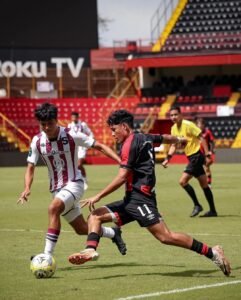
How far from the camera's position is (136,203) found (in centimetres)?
1135

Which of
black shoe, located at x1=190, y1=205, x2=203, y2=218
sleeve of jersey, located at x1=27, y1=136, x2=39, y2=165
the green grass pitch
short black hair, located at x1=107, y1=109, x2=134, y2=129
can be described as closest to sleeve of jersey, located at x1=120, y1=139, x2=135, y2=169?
short black hair, located at x1=107, y1=109, x2=134, y2=129

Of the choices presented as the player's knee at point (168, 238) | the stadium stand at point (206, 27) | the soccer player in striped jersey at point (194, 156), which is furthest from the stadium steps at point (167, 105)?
the player's knee at point (168, 238)

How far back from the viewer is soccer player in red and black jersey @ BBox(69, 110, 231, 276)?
11.2 metres

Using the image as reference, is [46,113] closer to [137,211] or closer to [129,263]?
[137,211]

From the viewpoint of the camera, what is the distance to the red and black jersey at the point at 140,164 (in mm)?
11297

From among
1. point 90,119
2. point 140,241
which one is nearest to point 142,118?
point 90,119

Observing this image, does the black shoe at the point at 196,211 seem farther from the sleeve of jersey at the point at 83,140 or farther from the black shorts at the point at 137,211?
the black shorts at the point at 137,211

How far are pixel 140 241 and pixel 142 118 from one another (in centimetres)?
3391

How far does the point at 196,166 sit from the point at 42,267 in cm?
861

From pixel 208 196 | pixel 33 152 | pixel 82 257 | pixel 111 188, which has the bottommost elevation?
pixel 208 196

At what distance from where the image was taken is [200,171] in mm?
19484

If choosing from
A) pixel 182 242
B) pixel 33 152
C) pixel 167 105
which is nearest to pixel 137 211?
pixel 182 242

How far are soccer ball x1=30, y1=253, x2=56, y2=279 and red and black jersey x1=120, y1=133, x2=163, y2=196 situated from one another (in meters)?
1.23

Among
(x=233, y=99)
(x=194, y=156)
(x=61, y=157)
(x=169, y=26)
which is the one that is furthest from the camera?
(x=169, y=26)
